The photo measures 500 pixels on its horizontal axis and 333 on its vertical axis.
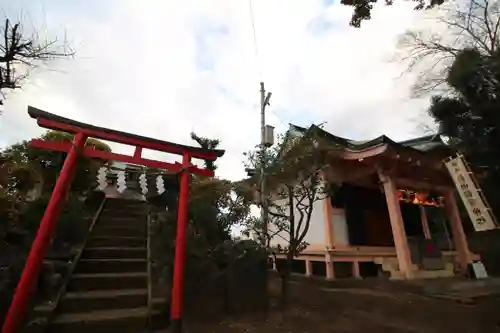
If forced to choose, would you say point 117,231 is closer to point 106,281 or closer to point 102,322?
point 106,281

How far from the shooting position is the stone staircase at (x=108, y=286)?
5246 mm

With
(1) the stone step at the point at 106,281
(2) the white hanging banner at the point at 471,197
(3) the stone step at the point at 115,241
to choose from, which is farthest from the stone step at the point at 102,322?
(2) the white hanging banner at the point at 471,197

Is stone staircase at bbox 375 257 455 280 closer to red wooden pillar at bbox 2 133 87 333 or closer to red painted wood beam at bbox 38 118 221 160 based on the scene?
red painted wood beam at bbox 38 118 221 160

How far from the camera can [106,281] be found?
20.9 feet

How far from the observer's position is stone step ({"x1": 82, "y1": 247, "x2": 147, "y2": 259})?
7.29 meters

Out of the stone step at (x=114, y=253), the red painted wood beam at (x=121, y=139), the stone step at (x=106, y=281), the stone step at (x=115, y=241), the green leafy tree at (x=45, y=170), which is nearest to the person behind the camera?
the red painted wood beam at (x=121, y=139)

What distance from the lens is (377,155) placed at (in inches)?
417

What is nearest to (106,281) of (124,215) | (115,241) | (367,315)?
(115,241)

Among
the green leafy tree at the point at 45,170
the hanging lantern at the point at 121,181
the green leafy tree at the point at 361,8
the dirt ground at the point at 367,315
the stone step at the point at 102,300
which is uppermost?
the green leafy tree at the point at 361,8

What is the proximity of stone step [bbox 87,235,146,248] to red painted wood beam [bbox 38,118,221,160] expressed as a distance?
3.06m

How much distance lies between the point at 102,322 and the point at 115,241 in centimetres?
325

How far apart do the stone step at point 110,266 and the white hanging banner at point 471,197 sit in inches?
315

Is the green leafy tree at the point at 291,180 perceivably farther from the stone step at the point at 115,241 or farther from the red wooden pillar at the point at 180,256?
the stone step at the point at 115,241

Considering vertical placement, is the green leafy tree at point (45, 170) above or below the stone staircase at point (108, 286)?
above
